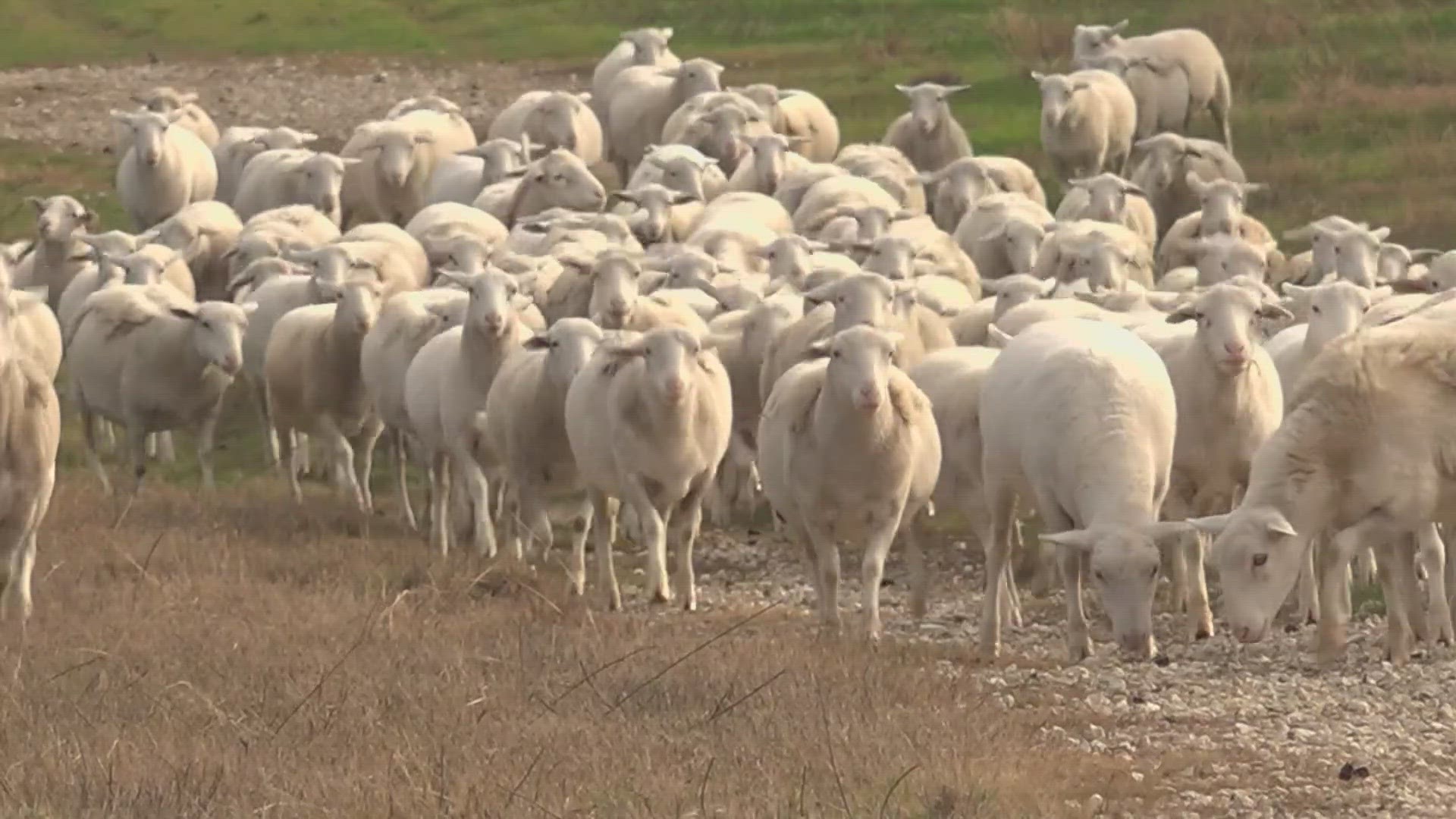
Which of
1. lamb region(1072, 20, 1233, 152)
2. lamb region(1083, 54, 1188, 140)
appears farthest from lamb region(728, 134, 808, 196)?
lamb region(1072, 20, 1233, 152)

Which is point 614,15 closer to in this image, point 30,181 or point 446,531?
point 30,181

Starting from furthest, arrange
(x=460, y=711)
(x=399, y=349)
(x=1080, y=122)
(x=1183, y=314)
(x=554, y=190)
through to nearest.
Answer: (x=1080, y=122) → (x=554, y=190) → (x=399, y=349) → (x=1183, y=314) → (x=460, y=711)

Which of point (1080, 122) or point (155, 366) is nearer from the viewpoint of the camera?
point (155, 366)

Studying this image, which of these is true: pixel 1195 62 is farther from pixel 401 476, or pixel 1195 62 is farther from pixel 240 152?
pixel 401 476

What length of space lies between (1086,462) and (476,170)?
1332 centimetres

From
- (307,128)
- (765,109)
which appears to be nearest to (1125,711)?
(765,109)

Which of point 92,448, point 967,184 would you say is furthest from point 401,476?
point 967,184

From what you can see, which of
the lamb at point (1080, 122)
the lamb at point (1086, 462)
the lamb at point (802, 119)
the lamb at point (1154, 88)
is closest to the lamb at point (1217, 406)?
the lamb at point (1086, 462)

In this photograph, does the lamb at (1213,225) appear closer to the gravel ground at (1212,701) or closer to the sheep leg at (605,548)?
the gravel ground at (1212,701)

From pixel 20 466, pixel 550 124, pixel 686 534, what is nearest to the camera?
pixel 20 466

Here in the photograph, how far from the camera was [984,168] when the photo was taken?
22.5 meters

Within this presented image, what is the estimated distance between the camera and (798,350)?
1429 cm

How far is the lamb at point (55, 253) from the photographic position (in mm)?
20516

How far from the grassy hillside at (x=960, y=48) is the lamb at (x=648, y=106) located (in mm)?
3766
